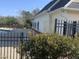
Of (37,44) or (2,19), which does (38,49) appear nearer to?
(37,44)

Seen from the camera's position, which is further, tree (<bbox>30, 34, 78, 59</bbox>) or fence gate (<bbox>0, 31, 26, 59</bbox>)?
fence gate (<bbox>0, 31, 26, 59</bbox>)

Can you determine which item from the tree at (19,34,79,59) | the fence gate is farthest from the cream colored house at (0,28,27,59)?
the tree at (19,34,79,59)

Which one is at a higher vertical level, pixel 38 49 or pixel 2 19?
pixel 2 19

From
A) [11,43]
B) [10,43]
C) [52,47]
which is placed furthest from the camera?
[11,43]

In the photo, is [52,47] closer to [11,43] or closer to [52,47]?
[52,47]

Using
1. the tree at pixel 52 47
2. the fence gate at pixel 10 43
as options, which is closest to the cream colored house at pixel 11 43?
the fence gate at pixel 10 43

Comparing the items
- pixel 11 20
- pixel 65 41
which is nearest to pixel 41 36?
pixel 65 41

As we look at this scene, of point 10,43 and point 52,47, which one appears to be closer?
point 52,47

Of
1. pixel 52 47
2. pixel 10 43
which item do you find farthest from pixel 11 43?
pixel 52 47

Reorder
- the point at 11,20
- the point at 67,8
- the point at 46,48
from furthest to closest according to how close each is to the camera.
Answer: the point at 11,20, the point at 67,8, the point at 46,48

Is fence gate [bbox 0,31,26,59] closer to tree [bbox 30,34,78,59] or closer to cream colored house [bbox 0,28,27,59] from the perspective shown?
cream colored house [bbox 0,28,27,59]

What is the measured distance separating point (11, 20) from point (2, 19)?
13.7ft

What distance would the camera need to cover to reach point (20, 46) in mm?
10273

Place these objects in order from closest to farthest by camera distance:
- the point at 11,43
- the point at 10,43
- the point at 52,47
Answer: the point at 52,47
the point at 10,43
the point at 11,43
